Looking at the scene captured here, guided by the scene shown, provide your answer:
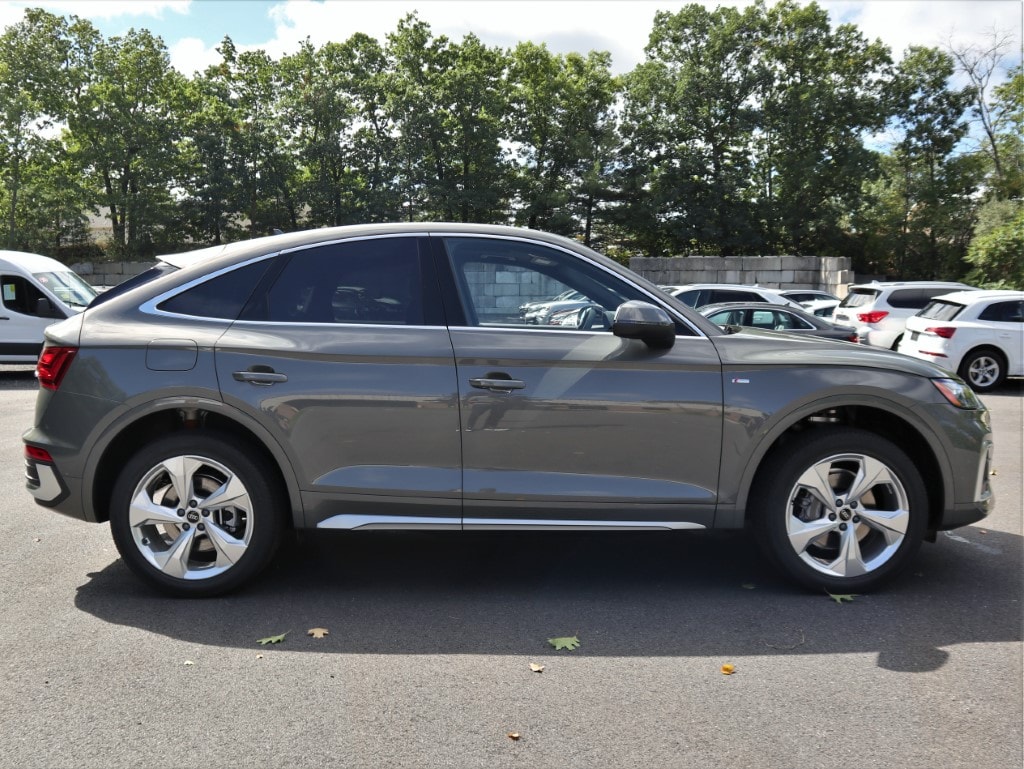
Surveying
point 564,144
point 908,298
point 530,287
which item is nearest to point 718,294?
point 908,298

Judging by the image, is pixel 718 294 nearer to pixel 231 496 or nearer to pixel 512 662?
pixel 231 496

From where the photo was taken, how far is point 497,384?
427 centimetres

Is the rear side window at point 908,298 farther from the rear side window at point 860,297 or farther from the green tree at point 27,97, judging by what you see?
the green tree at point 27,97

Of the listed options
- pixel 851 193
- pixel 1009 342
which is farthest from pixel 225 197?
pixel 1009 342

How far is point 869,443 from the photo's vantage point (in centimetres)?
443

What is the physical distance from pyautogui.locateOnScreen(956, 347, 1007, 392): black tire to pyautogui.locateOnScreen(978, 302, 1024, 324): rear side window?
19.8 inches

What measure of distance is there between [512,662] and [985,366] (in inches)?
528

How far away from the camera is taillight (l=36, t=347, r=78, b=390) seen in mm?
4430

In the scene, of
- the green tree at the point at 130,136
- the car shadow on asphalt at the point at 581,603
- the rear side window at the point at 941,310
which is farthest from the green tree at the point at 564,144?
the car shadow on asphalt at the point at 581,603

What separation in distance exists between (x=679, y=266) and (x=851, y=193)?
1044 cm

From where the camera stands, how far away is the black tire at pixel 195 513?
4.35m

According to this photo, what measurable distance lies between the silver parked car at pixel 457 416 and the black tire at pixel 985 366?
11296 millimetres

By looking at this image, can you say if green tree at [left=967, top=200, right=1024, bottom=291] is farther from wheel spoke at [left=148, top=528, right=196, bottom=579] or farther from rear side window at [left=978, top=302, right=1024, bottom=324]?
wheel spoke at [left=148, top=528, right=196, bottom=579]

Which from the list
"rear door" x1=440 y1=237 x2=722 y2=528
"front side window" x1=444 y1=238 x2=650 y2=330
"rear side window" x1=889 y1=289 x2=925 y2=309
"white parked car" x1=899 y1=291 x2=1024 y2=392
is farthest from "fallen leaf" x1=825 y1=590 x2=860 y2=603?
"rear side window" x1=889 y1=289 x2=925 y2=309
